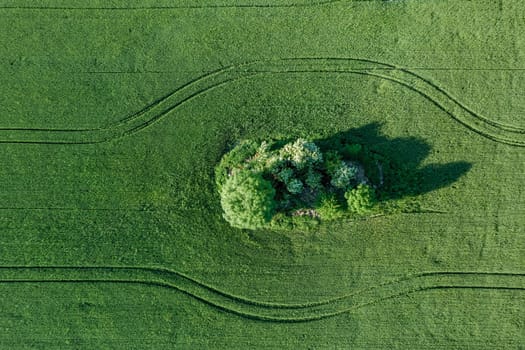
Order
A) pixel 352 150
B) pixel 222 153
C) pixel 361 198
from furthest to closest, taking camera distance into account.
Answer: pixel 222 153 < pixel 352 150 < pixel 361 198

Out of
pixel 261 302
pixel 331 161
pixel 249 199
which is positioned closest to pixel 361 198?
pixel 331 161

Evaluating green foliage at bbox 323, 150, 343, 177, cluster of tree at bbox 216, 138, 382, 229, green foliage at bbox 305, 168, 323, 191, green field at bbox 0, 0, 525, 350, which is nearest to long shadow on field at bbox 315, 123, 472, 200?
green field at bbox 0, 0, 525, 350

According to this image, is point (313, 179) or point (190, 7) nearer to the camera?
point (313, 179)

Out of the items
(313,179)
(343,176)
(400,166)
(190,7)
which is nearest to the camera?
(343,176)

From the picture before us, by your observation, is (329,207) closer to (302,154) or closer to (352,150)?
(302,154)

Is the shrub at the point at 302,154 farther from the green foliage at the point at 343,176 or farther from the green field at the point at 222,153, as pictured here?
the green field at the point at 222,153

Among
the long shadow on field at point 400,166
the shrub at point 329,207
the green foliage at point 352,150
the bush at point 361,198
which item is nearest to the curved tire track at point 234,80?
the long shadow on field at point 400,166

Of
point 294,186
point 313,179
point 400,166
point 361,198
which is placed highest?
point 400,166
